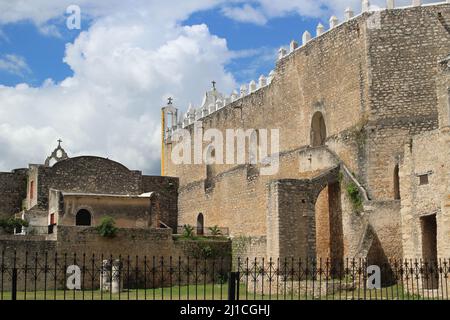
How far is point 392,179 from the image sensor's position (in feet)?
83.7

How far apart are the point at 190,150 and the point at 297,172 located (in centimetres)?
1473

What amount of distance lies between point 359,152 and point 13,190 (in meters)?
19.7

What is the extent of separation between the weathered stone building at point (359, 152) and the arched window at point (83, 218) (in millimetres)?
5521

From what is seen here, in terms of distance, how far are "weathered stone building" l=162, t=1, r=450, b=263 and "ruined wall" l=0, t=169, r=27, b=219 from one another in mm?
11399

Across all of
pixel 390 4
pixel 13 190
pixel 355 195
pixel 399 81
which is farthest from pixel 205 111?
pixel 355 195

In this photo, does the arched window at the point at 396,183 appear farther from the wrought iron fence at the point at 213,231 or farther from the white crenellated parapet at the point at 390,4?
the wrought iron fence at the point at 213,231

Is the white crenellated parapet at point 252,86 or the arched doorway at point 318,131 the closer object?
the arched doorway at point 318,131

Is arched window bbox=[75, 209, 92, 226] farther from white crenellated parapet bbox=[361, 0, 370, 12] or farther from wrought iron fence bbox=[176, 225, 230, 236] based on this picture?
white crenellated parapet bbox=[361, 0, 370, 12]

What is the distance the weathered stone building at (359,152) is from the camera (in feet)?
73.3

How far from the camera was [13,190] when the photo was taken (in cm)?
3906

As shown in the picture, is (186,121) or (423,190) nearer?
(423,190)

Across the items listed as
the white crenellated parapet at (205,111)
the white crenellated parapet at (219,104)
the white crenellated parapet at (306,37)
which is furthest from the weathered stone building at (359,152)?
the white crenellated parapet at (205,111)

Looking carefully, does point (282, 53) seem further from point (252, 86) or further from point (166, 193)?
point (166, 193)
